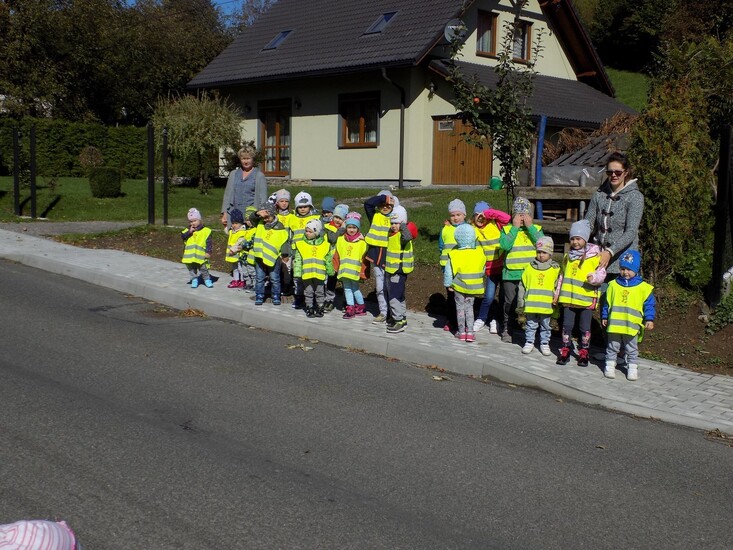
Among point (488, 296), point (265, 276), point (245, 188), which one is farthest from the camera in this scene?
point (245, 188)

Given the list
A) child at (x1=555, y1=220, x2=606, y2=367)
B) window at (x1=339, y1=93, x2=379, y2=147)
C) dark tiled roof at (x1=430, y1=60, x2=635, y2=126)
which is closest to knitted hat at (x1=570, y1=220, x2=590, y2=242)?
child at (x1=555, y1=220, x2=606, y2=367)

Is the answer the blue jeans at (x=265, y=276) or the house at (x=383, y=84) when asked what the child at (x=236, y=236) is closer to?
the blue jeans at (x=265, y=276)

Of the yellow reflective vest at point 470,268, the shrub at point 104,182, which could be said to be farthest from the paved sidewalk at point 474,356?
the shrub at point 104,182

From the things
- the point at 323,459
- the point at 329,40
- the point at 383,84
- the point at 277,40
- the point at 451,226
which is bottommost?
the point at 323,459

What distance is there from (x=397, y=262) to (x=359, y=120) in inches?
744

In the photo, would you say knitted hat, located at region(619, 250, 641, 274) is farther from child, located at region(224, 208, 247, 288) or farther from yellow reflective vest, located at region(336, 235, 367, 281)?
child, located at region(224, 208, 247, 288)

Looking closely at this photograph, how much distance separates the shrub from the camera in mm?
21641

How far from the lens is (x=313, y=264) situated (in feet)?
30.0

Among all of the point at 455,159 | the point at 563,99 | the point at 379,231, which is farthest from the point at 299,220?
the point at 563,99

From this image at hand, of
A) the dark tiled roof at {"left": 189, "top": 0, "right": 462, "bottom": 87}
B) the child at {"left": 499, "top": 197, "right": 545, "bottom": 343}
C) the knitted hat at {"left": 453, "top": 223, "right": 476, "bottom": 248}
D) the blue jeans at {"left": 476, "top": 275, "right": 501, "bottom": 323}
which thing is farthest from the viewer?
the dark tiled roof at {"left": 189, "top": 0, "right": 462, "bottom": 87}

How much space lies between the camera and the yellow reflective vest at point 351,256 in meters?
9.13

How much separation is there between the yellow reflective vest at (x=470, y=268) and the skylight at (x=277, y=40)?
76.9 feet

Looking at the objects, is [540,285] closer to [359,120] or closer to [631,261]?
[631,261]

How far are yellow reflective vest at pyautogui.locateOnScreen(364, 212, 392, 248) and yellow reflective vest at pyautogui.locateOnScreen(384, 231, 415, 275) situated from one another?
0.46 feet
